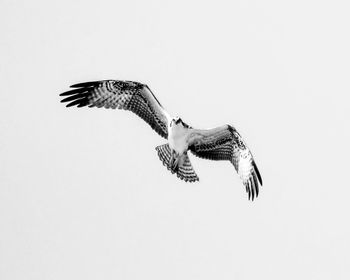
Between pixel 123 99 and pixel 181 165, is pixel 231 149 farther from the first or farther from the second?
pixel 123 99

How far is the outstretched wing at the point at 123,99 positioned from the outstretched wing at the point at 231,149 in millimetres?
693

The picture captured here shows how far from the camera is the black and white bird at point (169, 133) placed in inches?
1658

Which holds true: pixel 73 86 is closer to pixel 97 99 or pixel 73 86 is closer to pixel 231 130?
pixel 97 99

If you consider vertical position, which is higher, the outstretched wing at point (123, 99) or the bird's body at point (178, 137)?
the outstretched wing at point (123, 99)

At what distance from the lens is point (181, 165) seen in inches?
1676

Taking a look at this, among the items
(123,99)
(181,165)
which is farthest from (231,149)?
(123,99)

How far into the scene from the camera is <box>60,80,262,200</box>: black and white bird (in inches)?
1658

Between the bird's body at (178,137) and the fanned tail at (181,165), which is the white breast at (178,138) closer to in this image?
the bird's body at (178,137)

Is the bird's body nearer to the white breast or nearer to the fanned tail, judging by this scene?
the white breast

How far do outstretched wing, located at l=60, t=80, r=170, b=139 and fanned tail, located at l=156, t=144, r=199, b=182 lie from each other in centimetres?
29

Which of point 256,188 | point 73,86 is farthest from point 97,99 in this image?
point 256,188

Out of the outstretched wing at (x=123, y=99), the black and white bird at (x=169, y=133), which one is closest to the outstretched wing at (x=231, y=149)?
the black and white bird at (x=169, y=133)

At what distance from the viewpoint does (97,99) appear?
42.4 metres


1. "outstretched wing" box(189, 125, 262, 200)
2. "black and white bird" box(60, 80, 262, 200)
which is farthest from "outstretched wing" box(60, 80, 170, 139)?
"outstretched wing" box(189, 125, 262, 200)
